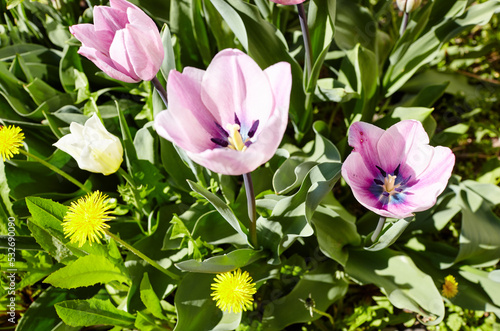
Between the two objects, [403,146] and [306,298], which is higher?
[403,146]

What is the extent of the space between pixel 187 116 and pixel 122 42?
0.21m

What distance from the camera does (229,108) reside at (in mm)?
963

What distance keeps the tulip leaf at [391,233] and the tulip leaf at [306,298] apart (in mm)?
262

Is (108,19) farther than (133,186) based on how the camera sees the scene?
No

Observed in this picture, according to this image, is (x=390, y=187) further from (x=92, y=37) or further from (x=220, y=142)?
(x=92, y=37)

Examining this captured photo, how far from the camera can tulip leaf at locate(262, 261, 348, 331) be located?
4.48 feet

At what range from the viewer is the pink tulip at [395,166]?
3.24 ft

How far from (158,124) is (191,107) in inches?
6.1

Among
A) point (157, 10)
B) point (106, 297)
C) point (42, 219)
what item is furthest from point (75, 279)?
point (157, 10)

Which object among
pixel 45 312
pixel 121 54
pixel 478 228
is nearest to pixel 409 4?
pixel 478 228

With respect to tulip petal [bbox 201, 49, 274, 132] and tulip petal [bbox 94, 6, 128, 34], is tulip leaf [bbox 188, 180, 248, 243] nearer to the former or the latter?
tulip petal [bbox 201, 49, 274, 132]

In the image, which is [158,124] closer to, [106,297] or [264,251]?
[264,251]

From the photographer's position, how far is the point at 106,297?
1.46 metres

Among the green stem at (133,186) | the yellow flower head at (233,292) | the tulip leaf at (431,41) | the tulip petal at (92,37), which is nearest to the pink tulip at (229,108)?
the tulip petal at (92,37)
